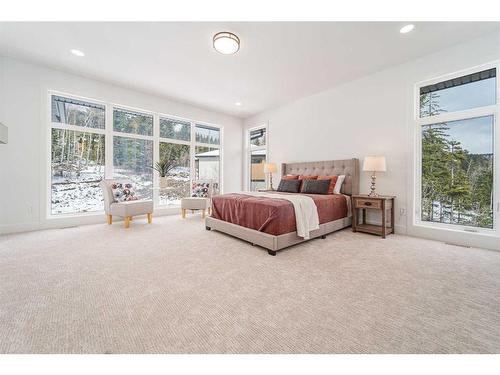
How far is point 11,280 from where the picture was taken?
1.91m

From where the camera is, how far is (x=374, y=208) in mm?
3430

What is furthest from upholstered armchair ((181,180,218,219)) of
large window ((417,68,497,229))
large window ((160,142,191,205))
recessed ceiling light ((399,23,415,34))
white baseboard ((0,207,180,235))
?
recessed ceiling light ((399,23,415,34))

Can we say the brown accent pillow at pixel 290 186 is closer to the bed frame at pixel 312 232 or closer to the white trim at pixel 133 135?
the bed frame at pixel 312 232

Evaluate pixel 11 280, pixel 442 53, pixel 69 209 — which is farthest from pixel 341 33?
pixel 69 209

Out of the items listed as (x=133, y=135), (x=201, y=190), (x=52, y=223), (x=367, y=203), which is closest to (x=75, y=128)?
(x=133, y=135)

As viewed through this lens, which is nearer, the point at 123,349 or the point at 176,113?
the point at 123,349

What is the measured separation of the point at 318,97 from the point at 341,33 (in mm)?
2082

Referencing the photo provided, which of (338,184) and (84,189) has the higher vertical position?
(338,184)

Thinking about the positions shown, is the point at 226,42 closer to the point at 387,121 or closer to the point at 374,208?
the point at 387,121

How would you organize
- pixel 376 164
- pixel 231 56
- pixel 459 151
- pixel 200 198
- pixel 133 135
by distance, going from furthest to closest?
1. pixel 200 198
2. pixel 133 135
3. pixel 376 164
4. pixel 231 56
5. pixel 459 151

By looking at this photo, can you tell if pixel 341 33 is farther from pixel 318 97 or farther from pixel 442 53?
pixel 318 97

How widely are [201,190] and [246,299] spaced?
395cm

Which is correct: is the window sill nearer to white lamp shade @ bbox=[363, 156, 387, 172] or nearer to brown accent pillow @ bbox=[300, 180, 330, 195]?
white lamp shade @ bbox=[363, 156, 387, 172]
